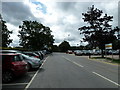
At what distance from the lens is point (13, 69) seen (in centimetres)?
890

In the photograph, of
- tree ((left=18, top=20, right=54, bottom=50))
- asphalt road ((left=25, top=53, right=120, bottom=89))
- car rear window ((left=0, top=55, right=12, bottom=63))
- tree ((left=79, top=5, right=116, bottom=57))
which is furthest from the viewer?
tree ((left=18, top=20, right=54, bottom=50))

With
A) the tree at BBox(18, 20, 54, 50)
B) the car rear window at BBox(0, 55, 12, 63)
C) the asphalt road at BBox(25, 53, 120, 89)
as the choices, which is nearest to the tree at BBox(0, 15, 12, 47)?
the tree at BBox(18, 20, 54, 50)

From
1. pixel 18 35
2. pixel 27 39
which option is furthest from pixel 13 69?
pixel 18 35

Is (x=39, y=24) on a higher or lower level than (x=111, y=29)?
higher

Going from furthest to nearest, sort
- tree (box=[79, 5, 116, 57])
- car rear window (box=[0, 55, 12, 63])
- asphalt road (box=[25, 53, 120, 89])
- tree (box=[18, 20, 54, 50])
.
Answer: tree (box=[18, 20, 54, 50]), tree (box=[79, 5, 116, 57]), car rear window (box=[0, 55, 12, 63]), asphalt road (box=[25, 53, 120, 89])

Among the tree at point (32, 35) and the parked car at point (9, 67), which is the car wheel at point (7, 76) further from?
the tree at point (32, 35)

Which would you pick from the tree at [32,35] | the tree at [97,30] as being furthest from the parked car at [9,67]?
the tree at [32,35]

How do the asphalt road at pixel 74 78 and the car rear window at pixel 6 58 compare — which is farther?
the car rear window at pixel 6 58

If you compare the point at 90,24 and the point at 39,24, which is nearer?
the point at 90,24

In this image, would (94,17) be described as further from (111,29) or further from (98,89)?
(98,89)

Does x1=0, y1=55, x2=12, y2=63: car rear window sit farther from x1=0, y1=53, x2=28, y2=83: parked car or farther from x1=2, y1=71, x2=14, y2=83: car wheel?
x1=2, y1=71, x2=14, y2=83: car wheel

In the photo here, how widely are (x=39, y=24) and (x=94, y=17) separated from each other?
31.5m

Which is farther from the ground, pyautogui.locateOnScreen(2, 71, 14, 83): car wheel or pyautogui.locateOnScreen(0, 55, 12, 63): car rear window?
pyautogui.locateOnScreen(0, 55, 12, 63): car rear window

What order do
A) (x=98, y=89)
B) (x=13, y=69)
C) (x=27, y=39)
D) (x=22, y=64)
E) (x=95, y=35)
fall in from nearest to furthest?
(x=98, y=89) → (x=13, y=69) → (x=22, y=64) → (x=95, y=35) → (x=27, y=39)
